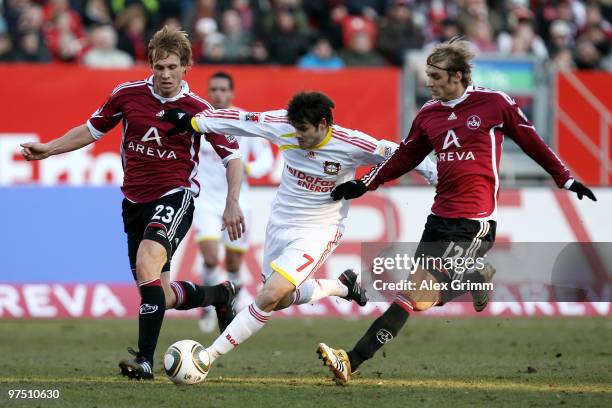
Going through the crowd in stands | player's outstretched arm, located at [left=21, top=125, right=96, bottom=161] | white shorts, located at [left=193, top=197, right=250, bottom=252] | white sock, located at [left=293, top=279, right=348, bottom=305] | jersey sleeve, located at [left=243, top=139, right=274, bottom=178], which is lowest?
white shorts, located at [left=193, top=197, right=250, bottom=252]

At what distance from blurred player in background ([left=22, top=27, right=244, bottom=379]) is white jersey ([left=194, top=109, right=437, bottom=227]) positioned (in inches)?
11.0

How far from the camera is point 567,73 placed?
19328mm

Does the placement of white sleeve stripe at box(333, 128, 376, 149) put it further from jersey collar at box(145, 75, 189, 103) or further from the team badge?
jersey collar at box(145, 75, 189, 103)

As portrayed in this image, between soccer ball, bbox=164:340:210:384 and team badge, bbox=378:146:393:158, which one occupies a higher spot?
team badge, bbox=378:146:393:158

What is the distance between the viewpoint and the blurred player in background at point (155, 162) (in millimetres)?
8805

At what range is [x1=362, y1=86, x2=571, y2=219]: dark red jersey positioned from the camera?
8.71 meters

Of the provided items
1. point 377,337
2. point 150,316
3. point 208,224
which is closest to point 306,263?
point 377,337

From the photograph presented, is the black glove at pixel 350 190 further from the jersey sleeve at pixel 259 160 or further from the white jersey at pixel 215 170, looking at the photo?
the white jersey at pixel 215 170

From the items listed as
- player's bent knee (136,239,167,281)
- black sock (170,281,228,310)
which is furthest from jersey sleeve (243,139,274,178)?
player's bent knee (136,239,167,281)

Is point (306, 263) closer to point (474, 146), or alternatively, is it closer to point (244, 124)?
point (244, 124)

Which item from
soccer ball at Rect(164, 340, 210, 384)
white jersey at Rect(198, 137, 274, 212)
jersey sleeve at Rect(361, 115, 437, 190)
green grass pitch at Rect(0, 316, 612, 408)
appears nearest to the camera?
green grass pitch at Rect(0, 316, 612, 408)

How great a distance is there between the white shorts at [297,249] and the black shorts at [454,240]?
0.74m

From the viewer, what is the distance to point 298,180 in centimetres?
Result: 912

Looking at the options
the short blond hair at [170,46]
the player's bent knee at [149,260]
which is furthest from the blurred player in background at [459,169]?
the short blond hair at [170,46]
